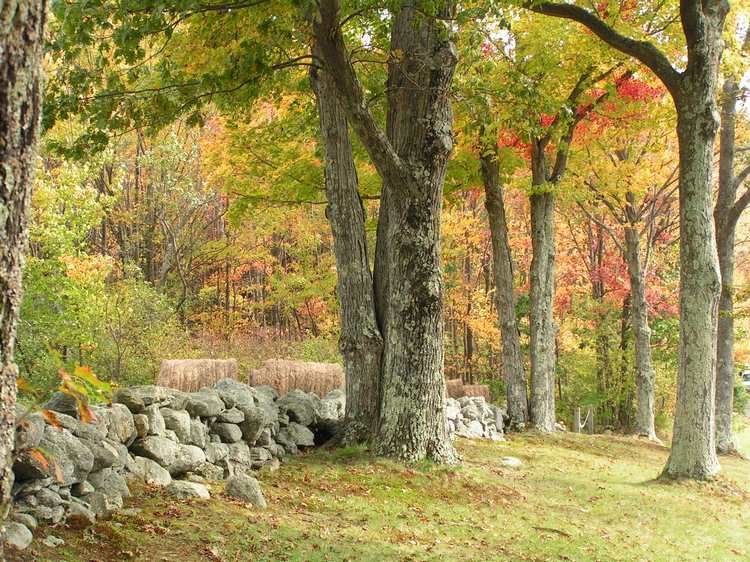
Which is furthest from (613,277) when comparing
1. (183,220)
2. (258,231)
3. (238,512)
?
(238,512)

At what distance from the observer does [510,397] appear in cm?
1373

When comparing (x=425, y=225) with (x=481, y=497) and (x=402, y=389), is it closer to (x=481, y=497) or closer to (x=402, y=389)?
(x=402, y=389)

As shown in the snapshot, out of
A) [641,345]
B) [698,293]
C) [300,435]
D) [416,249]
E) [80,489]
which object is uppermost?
[416,249]

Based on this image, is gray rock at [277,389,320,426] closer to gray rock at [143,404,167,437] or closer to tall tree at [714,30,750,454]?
gray rock at [143,404,167,437]

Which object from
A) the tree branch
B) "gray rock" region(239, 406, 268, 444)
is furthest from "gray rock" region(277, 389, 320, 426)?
the tree branch

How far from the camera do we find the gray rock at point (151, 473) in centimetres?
605

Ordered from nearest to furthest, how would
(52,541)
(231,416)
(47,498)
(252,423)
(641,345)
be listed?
1. (52,541)
2. (47,498)
3. (231,416)
4. (252,423)
5. (641,345)

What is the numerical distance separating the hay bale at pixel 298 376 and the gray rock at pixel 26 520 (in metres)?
5.15

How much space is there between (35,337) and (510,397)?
28.9ft

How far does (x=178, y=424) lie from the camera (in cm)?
693

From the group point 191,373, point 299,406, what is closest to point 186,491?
point 191,373

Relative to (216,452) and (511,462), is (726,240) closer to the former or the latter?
(511,462)

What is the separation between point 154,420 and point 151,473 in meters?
0.60

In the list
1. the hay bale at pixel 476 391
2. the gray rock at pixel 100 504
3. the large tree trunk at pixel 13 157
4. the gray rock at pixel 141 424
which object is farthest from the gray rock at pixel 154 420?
the hay bale at pixel 476 391
